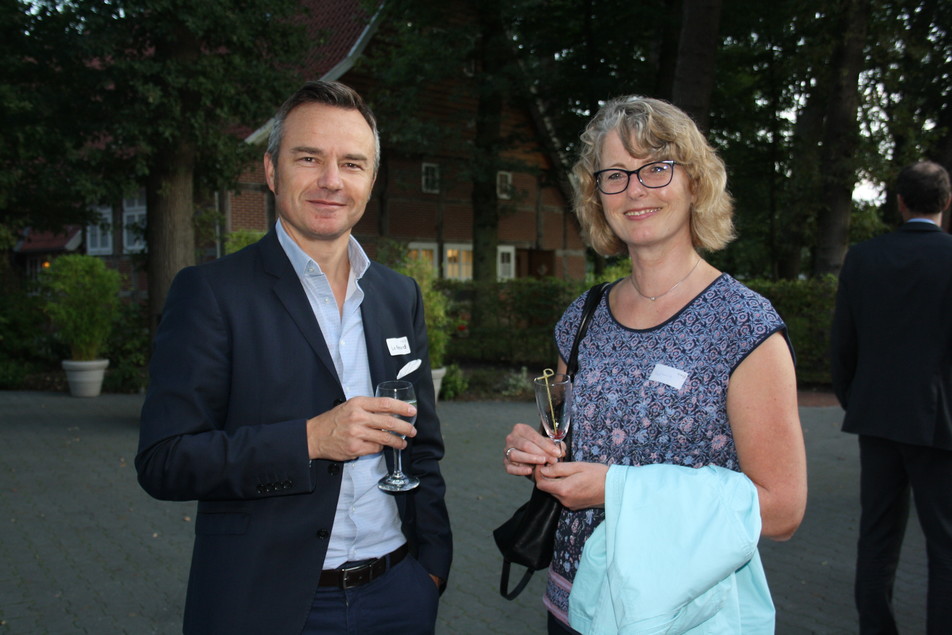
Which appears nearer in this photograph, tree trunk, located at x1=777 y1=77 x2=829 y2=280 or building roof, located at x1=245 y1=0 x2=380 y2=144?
tree trunk, located at x1=777 y1=77 x2=829 y2=280

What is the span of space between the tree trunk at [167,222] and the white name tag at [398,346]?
36.7 feet

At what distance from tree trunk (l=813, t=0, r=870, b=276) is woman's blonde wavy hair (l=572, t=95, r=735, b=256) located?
1306 cm

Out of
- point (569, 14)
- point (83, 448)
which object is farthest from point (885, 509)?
point (569, 14)

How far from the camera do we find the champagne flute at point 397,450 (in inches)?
81.3

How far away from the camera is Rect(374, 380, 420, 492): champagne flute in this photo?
6.77 ft

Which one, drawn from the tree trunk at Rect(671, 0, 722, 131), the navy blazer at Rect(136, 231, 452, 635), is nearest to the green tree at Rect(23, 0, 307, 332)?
the tree trunk at Rect(671, 0, 722, 131)

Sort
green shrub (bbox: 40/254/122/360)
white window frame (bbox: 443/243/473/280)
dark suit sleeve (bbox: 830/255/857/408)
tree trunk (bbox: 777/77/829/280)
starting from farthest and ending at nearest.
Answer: white window frame (bbox: 443/243/473/280)
tree trunk (bbox: 777/77/829/280)
green shrub (bbox: 40/254/122/360)
dark suit sleeve (bbox: 830/255/857/408)

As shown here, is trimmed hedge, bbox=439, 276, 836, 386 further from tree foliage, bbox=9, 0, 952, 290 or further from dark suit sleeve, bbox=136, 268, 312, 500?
dark suit sleeve, bbox=136, 268, 312, 500

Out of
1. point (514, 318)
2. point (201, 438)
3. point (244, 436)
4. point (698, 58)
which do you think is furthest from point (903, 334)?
point (514, 318)

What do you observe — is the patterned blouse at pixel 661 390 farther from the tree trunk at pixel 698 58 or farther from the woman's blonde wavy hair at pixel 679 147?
the tree trunk at pixel 698 58

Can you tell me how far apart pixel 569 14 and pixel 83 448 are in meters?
16.1

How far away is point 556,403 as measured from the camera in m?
2.11

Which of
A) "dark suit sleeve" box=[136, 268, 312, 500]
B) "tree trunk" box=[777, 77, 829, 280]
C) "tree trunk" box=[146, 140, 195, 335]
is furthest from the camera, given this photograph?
"tree trunk" box=[777, 77, 829, 280]

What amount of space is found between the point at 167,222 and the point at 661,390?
1213 centimetres
